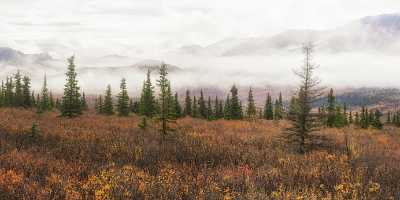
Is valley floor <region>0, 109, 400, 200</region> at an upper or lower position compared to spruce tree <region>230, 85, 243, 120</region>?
lower

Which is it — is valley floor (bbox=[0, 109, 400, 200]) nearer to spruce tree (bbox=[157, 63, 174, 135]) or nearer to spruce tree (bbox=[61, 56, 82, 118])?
spruce tree (bbox=[157, 63, 174, 135])

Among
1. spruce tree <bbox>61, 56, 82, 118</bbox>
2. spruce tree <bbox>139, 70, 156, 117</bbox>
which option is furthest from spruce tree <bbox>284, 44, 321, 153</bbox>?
spruce tree <bbox>139, 70, 156, 117</bbox>

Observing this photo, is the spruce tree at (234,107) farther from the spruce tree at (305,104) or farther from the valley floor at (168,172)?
the valley floor at (168,172)

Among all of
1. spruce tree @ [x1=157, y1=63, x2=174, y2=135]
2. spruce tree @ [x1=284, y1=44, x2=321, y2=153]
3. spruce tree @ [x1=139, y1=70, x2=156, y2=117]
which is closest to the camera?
spruce tree @ [x1=284, y1=44, x2=321, y2=153]

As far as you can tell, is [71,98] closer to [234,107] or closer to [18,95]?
[18,95]

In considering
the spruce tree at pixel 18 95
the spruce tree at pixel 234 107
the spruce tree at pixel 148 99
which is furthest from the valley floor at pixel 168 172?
the spruce tree at pixel 18 95

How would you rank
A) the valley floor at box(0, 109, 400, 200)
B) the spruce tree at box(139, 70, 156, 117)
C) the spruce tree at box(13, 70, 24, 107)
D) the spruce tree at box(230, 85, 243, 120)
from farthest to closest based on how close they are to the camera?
the spruce tree at box(230, 85, 243, 120) < the spruce tree at box(13, 70, 24, 107) < the spruce tree at box(139, 70, 156, 117) < the valley floor at box(0, 109, 400, 200)

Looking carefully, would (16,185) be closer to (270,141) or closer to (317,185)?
(317,185)

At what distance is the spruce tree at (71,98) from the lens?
3750cm

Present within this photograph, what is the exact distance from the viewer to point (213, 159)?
12.2 m

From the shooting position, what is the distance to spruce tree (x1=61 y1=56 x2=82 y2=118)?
37.5 meters

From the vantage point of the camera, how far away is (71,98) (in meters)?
39.6

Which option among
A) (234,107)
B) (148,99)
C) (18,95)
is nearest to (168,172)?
(148,99)

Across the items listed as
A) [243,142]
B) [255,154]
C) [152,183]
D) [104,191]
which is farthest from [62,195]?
[243,142]
